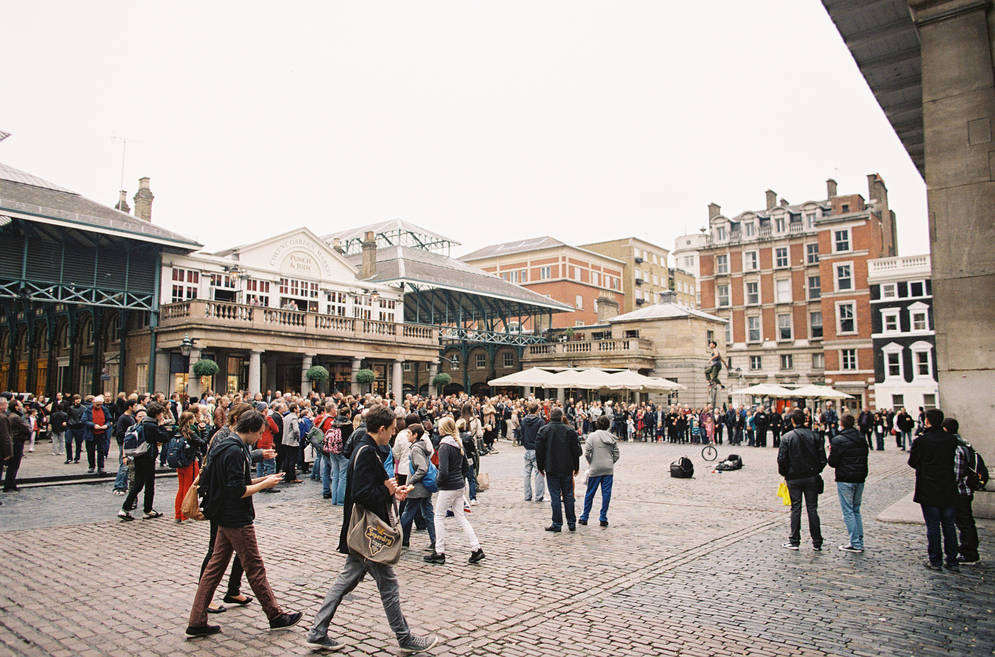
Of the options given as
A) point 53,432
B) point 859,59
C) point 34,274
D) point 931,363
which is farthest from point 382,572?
point 931,363

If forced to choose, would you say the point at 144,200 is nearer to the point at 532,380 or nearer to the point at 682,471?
the point at 532,380

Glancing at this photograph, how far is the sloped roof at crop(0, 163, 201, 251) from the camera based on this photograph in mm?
23906

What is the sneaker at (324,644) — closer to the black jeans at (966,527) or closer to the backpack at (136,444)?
the backpack at (136,444)

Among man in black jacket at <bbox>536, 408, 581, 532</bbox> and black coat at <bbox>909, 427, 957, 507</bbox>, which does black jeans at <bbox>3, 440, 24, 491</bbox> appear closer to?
man in black jacket at <bbox>536, 408, 581, 532</bbox>

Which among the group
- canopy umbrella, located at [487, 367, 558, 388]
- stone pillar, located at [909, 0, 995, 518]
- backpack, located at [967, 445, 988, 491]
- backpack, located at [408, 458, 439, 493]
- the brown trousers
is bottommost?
the brown trousers

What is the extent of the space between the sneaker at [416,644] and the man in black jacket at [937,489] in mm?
5928

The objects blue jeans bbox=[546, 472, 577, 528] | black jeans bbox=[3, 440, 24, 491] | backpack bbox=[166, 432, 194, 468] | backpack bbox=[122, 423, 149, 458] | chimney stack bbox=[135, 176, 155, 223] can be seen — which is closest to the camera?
blue jeans bbox=[546, 472, 577, 528]

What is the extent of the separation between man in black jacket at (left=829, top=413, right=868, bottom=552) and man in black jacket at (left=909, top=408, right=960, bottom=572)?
636mm

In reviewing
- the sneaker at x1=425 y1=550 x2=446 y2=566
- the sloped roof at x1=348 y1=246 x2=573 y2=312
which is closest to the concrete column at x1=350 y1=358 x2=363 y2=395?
the sloped roof at x1=348 y1=246 x2=573 y2=312

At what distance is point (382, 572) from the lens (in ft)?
16.4

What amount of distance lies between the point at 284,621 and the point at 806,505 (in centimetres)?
642

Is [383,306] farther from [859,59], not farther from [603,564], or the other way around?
[603,564]

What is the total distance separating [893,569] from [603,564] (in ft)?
10.6

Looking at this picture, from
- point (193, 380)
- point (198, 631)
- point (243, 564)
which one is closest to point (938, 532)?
point (243, 564)
